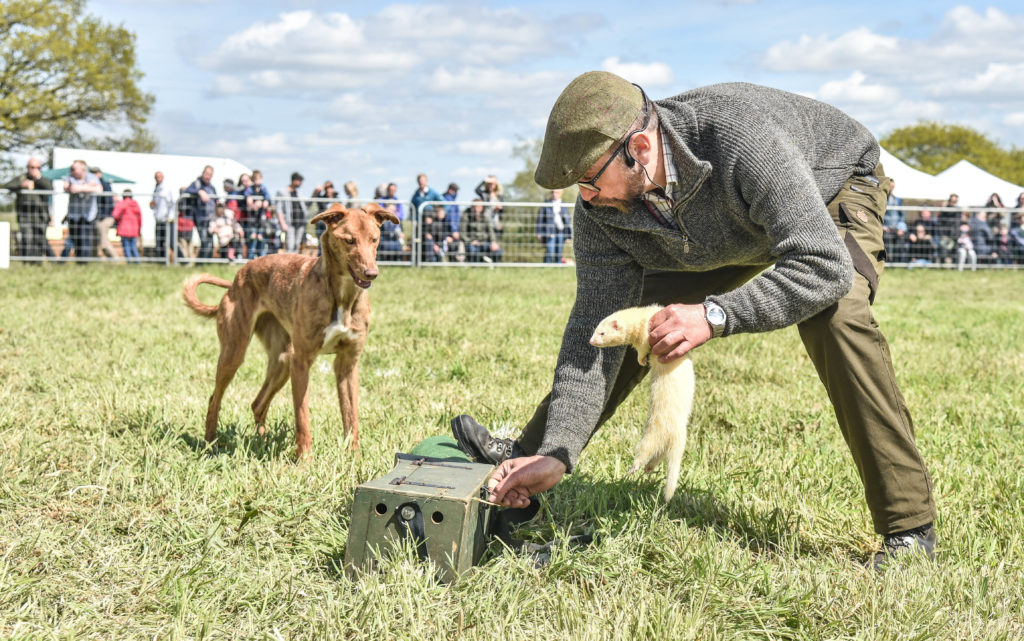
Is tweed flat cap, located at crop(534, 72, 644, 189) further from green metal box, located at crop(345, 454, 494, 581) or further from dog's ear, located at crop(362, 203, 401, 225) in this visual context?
dog's ear, located at crop(362, 203, 401, 225)

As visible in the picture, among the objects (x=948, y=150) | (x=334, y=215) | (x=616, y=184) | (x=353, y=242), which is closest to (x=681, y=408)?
(x=616, y=184)

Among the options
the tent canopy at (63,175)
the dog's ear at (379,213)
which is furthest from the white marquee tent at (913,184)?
the dog's ear at (379,213)

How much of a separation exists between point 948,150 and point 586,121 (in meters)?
63.1

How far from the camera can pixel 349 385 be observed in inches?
Answer: 180

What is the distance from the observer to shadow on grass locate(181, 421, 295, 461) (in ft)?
14.1

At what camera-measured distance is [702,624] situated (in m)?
2.59

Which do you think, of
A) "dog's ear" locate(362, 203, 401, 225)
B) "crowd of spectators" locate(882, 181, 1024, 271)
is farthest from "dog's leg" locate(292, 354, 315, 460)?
"crowd of spectators" locate(882, 181, 1024, 271)

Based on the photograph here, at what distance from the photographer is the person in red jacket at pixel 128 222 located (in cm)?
1644

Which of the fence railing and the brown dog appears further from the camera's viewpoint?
the fence railing

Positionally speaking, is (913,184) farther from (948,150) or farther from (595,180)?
(948,150)

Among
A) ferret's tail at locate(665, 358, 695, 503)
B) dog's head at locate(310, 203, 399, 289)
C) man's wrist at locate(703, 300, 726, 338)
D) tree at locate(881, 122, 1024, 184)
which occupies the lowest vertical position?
ferret's tail at locate(665, 358, 695, 503)

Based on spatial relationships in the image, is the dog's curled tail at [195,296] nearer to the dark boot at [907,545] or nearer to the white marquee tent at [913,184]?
the dark boot at [907,545]

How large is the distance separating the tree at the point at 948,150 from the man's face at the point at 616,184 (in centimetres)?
5938

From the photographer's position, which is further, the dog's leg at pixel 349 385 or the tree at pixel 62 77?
the tree at pixel 62 77
